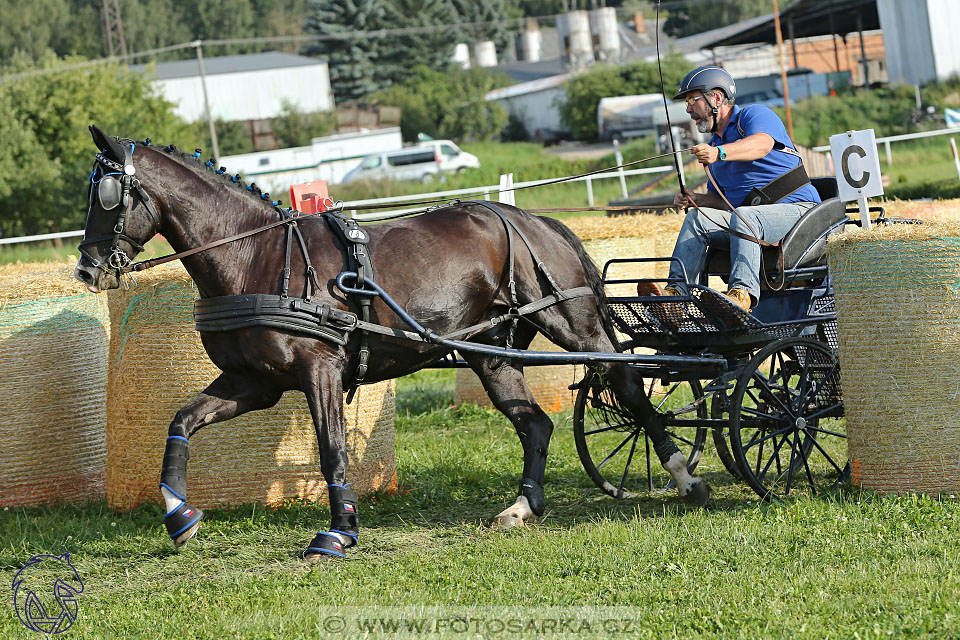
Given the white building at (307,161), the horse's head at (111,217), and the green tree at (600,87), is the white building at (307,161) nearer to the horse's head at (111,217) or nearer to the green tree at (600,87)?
the green tree at (600,87)

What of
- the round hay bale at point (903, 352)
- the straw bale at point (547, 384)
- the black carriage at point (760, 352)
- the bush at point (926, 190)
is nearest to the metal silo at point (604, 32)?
the bush at point (926, 190)

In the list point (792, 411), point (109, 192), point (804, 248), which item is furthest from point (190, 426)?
point (804, 248)

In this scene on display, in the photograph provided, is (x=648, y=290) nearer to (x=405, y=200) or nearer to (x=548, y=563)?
(x=548, y=563)

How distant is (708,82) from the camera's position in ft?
22.9

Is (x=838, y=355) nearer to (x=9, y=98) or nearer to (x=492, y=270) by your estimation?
(x=492, y=270)

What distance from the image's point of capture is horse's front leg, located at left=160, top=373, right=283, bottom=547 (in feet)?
18.7

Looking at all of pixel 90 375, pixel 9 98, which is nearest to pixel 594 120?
pixel 9 98

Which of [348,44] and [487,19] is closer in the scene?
[348,44]

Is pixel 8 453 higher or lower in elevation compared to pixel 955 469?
higher

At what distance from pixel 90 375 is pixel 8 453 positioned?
739 mm

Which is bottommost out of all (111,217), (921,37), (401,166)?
(111,217)

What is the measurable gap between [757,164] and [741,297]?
40.6 inches

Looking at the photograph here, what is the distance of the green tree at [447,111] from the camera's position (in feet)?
192

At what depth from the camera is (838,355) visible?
252 inches
